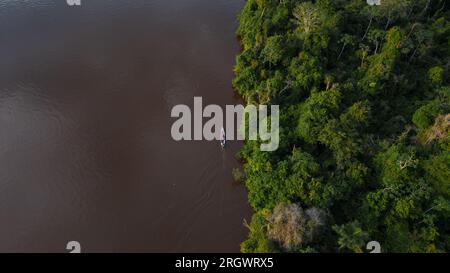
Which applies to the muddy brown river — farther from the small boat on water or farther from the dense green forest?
the dense green forest

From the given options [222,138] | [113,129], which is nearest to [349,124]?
[222,138]

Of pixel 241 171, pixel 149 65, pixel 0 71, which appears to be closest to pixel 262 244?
pixel 241 171

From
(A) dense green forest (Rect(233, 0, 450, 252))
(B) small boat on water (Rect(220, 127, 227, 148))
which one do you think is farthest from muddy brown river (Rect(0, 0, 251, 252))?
(A) dense green forest (Rect(233, 0, 450, 252))

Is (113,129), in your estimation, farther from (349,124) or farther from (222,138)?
(349,124)

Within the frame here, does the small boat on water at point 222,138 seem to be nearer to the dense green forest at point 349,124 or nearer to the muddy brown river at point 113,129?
the muddy brown river at point 113,129

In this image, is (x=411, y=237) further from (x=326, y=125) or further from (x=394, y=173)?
(x=326, y=125)
